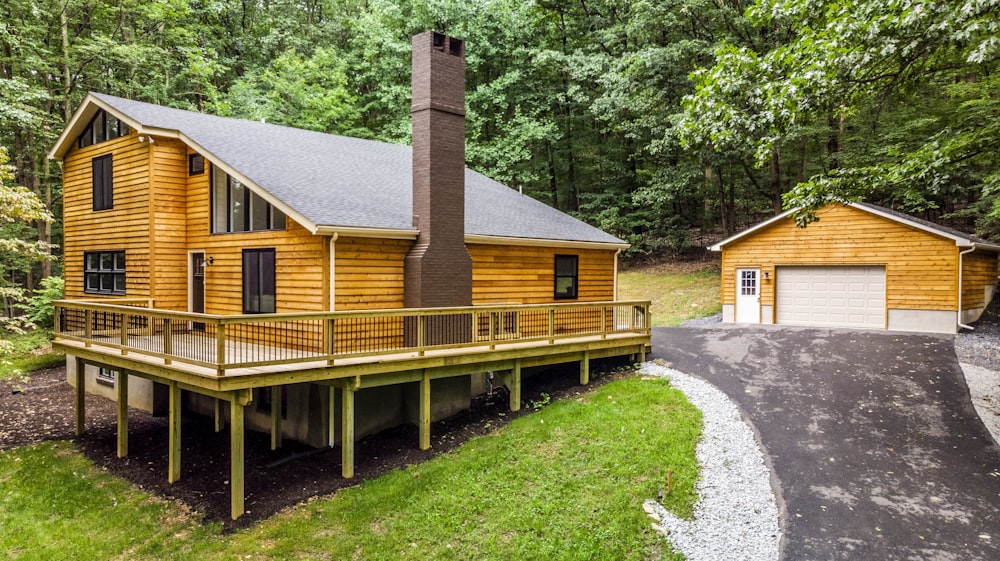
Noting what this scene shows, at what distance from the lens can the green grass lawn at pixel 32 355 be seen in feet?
56.3

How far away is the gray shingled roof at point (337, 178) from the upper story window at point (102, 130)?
1.89 ft

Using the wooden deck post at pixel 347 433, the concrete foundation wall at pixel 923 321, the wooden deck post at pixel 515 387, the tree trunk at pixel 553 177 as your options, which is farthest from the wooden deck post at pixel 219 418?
the tree trunk at pixel 553 177

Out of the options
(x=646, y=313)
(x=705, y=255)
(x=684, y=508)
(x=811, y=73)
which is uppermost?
(x=811, y=73)

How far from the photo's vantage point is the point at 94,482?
33.0 feet

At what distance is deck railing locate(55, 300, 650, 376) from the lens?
8406mm

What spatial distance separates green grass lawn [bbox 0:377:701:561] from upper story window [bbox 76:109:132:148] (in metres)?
7.97

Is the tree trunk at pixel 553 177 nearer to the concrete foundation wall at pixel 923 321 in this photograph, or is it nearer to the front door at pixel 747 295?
the front door at pixel 747 295

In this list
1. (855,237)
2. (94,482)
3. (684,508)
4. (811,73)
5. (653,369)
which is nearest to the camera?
(684,508)

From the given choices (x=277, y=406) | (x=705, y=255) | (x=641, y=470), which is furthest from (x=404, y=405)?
(x=705, y=255)

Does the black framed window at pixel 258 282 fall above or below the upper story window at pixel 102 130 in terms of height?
below

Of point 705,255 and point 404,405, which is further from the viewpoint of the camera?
point 705,255

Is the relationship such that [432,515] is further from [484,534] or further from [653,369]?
[653,369]

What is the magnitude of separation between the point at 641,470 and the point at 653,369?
480 cm

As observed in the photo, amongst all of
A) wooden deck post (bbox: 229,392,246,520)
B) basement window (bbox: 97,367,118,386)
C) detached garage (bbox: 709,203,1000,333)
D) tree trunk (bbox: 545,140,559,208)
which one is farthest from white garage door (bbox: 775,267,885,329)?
basement window (bbox: 97,367,118,386)
